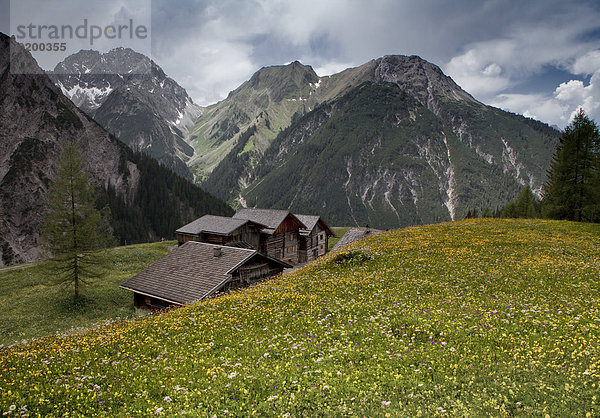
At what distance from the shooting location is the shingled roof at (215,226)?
184 ft

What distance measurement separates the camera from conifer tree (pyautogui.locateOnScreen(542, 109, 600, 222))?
169 ft

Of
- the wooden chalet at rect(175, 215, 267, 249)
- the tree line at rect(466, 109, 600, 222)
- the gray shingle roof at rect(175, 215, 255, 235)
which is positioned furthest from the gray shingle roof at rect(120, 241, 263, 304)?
the tree line at rect(466, 109, 600, 222)

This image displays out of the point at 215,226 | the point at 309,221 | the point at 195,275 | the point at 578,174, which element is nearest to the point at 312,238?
the point at 309,221

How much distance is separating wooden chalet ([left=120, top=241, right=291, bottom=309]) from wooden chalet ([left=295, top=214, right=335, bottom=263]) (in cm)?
3881

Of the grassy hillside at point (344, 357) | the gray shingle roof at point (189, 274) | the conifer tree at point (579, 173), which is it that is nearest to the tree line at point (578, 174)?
the conifer tree at point (579, 173)

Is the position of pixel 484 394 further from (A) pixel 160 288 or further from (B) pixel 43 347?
(A) pixel 160 288

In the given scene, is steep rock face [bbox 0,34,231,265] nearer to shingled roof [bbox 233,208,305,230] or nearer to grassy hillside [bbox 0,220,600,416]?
shingled roof [bbox 233,208,305,230]

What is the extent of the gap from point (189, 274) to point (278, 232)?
35895 millimetres

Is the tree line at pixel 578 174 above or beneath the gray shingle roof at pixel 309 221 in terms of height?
above

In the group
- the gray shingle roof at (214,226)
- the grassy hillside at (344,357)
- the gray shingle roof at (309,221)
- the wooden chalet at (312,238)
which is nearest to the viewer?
the grassy hillside at (344,357)

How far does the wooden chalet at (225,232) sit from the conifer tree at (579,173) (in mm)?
55256

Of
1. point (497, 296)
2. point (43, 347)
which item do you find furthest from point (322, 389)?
point (497, 296)

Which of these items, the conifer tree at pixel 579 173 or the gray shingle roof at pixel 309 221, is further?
the gray shingle roof at pixel 309 221

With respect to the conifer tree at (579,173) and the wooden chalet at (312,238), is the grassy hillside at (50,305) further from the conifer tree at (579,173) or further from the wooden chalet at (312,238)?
the conifer tree at (579,173)
